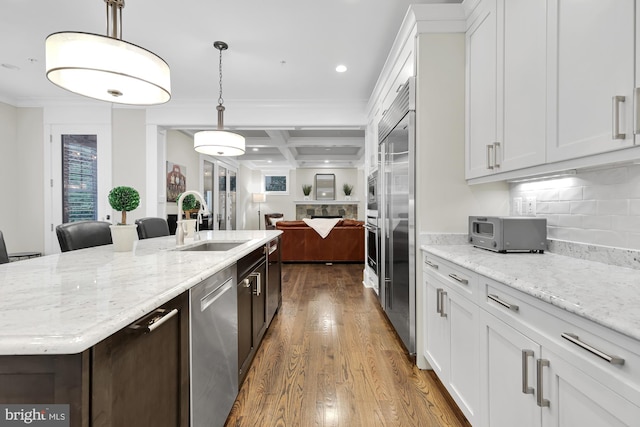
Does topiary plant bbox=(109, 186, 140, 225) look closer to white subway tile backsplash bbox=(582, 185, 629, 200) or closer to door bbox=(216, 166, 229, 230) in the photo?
white subway tile backsplash bbox=(582, 185, 629, 200)

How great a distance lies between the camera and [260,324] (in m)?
2.34

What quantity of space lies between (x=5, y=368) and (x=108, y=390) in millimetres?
195

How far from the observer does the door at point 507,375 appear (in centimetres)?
100

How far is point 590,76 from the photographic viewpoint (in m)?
1.15

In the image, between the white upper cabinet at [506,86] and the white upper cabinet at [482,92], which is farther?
the white upper cabinet at [482,92]

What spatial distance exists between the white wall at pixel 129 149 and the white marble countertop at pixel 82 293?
3.35m

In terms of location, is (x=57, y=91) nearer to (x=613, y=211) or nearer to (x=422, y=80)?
(x=422, y=80)

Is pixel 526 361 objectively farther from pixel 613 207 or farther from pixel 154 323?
pixel 154 323

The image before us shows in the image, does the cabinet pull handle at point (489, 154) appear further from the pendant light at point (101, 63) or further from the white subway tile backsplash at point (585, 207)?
the pendant light at point (101, 63)

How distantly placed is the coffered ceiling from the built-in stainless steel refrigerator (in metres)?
0.81

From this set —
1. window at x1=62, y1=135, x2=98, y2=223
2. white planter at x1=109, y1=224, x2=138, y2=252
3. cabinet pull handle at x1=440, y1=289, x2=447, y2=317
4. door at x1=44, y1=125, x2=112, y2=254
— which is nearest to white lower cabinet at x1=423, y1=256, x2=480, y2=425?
cabinet pull handle at x1=440, y1=289, x2=447, y2=317

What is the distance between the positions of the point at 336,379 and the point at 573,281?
1.46 metres

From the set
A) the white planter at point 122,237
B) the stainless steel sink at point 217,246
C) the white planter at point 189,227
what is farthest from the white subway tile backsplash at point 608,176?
the white planter at point 122,237

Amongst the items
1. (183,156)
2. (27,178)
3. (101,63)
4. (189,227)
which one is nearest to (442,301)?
(189,227)
